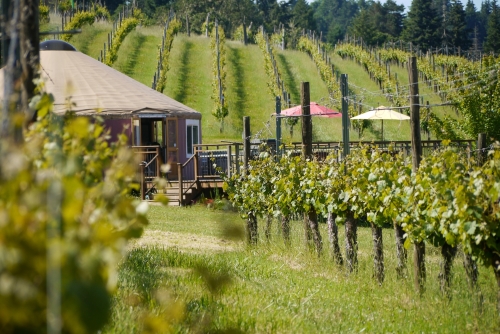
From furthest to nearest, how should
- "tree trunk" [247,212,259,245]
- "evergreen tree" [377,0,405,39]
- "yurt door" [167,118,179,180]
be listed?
"evergreen tree" [377,0,405,39] < "yurt door" [167,118,179,180] < "tree trunk" [247,212,259,245]

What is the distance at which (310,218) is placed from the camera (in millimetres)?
9094

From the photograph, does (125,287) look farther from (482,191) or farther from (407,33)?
(407,33)

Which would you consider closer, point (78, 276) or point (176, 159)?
point (78, 276)

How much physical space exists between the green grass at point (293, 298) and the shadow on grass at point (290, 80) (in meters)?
28.2

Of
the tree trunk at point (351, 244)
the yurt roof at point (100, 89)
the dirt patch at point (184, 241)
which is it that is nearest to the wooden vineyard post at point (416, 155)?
the tree trunk at point (351, 244)

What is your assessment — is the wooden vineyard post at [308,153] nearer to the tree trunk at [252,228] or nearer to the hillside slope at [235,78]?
the tree trunk at [252,228]

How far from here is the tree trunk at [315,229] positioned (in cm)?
867

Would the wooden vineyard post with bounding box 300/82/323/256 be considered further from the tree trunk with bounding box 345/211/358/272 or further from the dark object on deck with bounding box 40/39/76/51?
the dark object on deck with bounding box 40/39/76/51

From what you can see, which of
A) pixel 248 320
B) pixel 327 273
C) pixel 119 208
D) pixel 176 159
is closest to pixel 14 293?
pixel 119 208

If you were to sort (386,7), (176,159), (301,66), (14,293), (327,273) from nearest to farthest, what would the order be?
(14,293)
(327,273)
(176,159)
(301,66)
(386,7)

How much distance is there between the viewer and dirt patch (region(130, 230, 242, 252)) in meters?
9.86

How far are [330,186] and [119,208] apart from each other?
635 cm

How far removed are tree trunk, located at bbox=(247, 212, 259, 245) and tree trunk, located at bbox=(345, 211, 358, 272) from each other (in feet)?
6.20

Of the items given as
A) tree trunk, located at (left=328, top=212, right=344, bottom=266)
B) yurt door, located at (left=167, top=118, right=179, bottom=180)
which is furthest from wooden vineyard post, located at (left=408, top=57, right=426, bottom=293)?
yurt door, located at (left=167, top=118, right=179, bottom=180)
